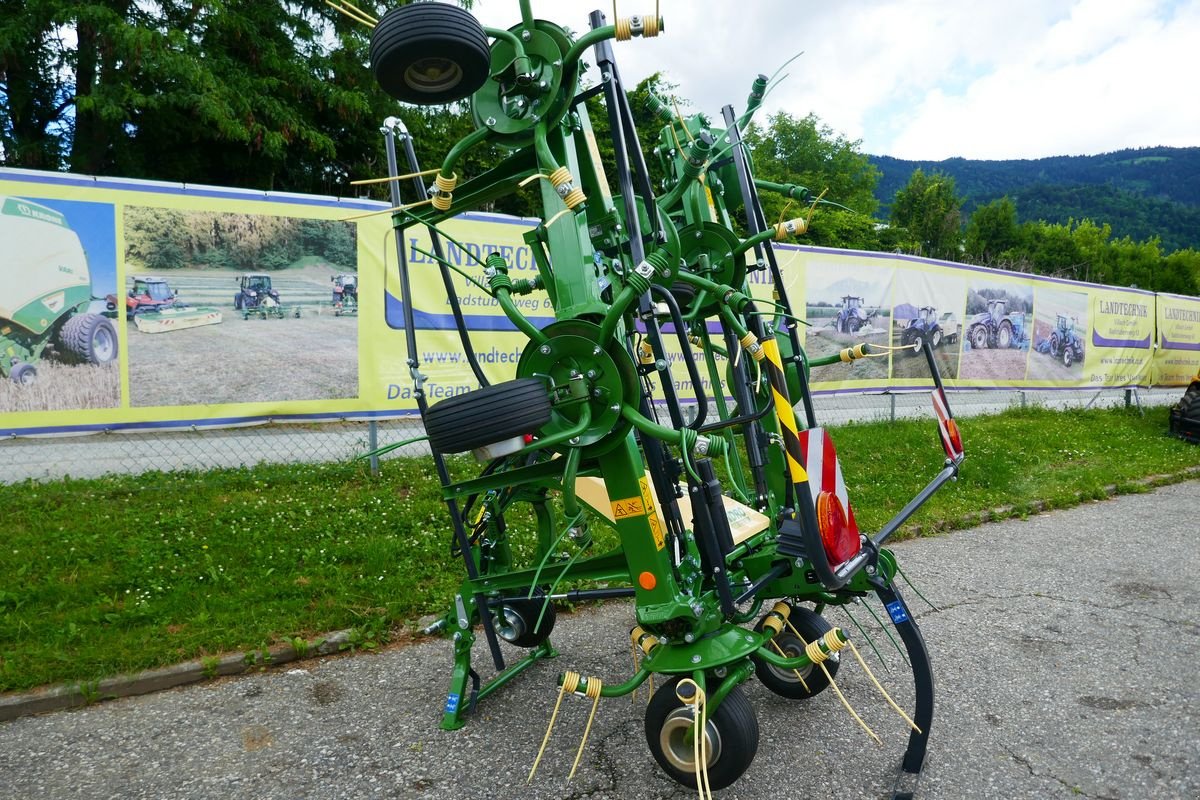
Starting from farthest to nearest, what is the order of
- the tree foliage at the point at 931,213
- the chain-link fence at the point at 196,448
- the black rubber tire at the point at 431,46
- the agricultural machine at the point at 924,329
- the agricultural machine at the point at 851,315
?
the tree foliage at the point at 931,213, the agricultural machine at the point at 924,329, the agricultural machine at the point at 851,315, the chain-link fence at the point at 196,448, the black rubber tire at the point at 431,46

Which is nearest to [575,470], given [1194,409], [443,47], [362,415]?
[443,47]

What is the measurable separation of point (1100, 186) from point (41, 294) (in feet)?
519

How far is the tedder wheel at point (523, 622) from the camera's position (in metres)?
3.51

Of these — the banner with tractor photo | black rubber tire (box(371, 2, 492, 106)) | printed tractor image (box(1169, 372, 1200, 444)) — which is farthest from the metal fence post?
printed tractor image (box(1169, 372, 1200, 444))

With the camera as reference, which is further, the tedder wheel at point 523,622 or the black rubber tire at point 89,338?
the black rubber tire at point 89,338

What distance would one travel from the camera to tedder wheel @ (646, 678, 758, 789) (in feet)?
8.40

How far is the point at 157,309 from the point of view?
570 cm

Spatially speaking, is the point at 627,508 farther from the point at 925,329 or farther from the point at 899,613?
the point at 925,329

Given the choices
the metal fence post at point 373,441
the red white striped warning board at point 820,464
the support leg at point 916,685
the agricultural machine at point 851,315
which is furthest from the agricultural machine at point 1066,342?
the red white striped warning board at point 820,464

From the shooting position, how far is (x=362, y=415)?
6.35 metres

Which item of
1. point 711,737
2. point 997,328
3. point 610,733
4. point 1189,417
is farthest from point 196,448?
point 1189,417

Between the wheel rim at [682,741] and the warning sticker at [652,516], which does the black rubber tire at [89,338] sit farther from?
the wheel rim at [682,741]

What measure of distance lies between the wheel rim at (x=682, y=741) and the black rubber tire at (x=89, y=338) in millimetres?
4990

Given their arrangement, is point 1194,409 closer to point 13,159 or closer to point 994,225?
point 13,159
